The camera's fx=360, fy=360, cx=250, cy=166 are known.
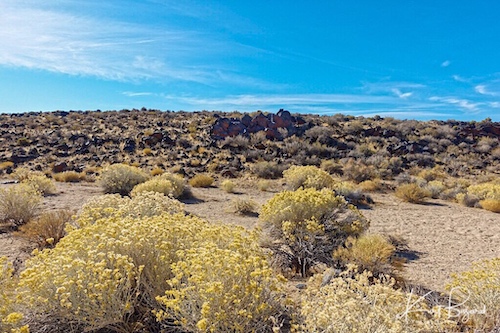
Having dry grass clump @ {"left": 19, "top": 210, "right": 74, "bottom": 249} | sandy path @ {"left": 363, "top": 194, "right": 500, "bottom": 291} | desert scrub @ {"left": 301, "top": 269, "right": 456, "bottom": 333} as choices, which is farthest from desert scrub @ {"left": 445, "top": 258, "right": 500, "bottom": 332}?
dry grass clump @ {"left": 19, "top": 210, "right": 74, "bottom": 249}

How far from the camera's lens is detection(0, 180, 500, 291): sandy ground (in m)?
6.71

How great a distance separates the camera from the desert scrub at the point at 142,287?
298 cm

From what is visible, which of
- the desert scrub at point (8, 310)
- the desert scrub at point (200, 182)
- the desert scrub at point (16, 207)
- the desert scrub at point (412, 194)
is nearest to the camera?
the desert scrub at point (8, 310)

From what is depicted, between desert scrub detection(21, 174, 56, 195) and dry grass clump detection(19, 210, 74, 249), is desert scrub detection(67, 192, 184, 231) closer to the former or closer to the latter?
dry grass clump detection(19, 210, 74, 249)

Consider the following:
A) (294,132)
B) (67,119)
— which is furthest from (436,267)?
(67,119)

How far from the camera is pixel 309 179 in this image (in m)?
13.7

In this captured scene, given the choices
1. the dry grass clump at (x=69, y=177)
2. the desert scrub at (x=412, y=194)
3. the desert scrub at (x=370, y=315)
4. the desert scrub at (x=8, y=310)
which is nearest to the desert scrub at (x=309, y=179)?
the desert scrub at (x=412, y=194)

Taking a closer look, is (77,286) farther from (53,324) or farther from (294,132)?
(294,132)

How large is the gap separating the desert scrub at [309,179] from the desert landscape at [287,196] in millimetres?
60

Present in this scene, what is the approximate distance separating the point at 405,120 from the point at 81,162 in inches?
1346

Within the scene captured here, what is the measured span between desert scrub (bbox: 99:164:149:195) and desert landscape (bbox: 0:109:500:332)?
0.19ft

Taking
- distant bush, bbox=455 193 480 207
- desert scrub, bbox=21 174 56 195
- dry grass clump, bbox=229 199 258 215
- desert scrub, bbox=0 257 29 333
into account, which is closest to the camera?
desert scrub, bbox=0 257 29 333

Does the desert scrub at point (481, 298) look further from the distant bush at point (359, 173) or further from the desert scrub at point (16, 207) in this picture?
the distant bush at point (359, 173)

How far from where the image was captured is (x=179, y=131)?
31.4 meters
